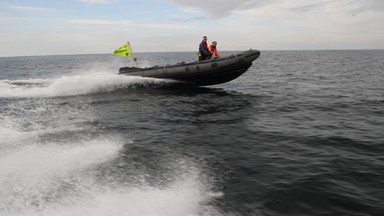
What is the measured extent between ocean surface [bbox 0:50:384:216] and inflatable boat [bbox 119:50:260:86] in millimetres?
3111

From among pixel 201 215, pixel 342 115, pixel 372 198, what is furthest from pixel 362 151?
pixel 201 215

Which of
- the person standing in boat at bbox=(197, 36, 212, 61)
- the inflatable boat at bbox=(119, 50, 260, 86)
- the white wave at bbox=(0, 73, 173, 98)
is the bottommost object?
the white wave at bbox=(0, 73, 173, 98)

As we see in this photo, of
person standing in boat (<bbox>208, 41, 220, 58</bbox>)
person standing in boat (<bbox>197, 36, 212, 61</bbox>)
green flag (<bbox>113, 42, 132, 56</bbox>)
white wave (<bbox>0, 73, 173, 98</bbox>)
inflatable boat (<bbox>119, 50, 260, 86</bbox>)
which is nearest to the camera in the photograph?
inflatable boat (<bbox>119, 50, 260, 86</bbox>)

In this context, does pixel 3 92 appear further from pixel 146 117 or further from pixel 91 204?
pixel 91 204

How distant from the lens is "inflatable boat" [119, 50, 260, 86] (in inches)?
594

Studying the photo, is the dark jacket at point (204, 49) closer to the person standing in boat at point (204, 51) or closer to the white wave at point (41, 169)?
the person standing in boat at point (204, 51)

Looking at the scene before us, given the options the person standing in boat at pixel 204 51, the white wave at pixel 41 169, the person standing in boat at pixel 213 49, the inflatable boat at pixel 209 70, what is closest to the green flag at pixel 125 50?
the inflatable boat at pixel 209 70

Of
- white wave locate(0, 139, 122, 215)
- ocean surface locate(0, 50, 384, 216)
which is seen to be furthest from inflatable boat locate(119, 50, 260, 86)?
white wave locate(0, 139, 122, 215)

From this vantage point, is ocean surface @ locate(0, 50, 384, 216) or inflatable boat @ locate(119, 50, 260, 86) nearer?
ocean surface @ locate(0, 50, 384, 216)

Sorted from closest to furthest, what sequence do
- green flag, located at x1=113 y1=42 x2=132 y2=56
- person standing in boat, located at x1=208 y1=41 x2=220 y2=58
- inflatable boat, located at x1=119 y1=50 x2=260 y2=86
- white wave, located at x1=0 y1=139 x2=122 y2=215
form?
white wave, located at x1=0 y1=139 x2=122 y2=215 < inflatable boat, located at x1=119 y1=50 x2=260 y2=86 < person standing in boat, located at x1=208 y1=41 x2=220 y2=58 < green flag, located at x1=113 y1=42 x2=132 y2=56

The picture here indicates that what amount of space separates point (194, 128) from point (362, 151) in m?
4.62

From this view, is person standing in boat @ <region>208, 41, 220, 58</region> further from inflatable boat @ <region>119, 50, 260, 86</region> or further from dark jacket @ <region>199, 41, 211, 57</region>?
inflatable boat @ <region>119, 50, 260, 86</region>

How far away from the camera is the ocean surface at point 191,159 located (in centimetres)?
453

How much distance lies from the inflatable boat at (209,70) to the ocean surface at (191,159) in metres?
3.11
